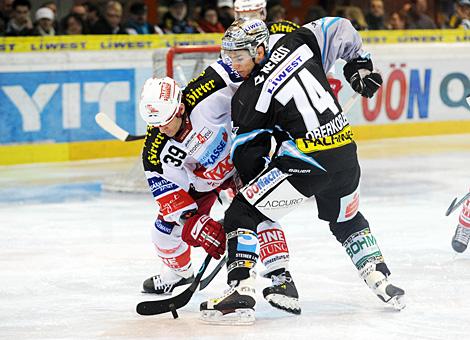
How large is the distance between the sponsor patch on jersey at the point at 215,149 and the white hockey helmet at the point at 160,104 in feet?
0.73

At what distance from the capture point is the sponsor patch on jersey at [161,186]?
440 cm

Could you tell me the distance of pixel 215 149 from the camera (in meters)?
4.46

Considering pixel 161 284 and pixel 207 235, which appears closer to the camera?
pixel 207 235

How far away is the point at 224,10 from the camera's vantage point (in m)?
10.4

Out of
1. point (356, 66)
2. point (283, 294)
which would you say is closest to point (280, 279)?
point (283, 294)

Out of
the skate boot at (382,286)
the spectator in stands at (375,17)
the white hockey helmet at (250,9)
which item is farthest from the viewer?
the spectator in stands at (375,17)

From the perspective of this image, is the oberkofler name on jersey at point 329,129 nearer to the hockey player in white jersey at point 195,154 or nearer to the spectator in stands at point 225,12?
the hockey player in white jersey at point 195,154

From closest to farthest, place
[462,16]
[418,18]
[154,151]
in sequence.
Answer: [154,151], [418,18], [462,16]

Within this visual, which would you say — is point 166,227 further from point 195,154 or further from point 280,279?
point 280,279

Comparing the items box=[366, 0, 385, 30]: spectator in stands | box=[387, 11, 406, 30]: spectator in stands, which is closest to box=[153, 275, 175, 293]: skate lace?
box=[366, 0, 385, 30]: spectator in stands

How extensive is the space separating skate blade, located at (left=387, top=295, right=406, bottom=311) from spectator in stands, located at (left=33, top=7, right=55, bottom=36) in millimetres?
5306

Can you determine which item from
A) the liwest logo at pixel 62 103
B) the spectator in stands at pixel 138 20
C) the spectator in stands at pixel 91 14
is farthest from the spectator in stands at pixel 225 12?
the liwest logo at pixel 62 103

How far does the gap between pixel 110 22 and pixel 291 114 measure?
217 inches

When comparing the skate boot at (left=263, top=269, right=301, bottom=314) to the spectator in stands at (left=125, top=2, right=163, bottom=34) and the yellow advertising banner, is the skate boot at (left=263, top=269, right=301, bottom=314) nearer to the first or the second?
the yellow advertising banner
